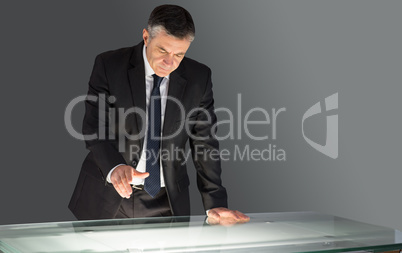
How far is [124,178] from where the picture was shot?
2.55 metres

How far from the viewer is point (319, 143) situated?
528cm

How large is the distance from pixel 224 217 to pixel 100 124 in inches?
29.7

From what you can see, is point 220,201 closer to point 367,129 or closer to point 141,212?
point 141,212

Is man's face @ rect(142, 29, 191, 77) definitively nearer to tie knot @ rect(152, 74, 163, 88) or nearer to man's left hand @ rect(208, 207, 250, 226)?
tie knot @ rect(152, 74, 163, 88)

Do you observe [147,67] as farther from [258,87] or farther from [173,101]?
[258,87]

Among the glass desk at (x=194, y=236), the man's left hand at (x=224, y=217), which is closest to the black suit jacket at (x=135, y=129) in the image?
the man's left hand at (x=224, y=217)

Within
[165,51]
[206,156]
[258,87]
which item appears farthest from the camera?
[258,87]

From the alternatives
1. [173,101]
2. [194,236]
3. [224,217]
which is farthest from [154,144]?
[194,236]

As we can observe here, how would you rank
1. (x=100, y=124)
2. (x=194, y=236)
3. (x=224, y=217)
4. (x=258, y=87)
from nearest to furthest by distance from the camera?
1. (x=194, y=236)
2. (x=224, y=217)
3. (x=100, y=124)
4. (x=258, y=87)

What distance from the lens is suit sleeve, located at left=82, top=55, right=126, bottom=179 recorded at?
282 cm

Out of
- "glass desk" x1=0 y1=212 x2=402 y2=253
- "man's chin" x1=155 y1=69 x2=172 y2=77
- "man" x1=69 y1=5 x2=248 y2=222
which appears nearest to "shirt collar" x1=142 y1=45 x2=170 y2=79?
"man" x1=69 y1=5 x2=248 y2=222

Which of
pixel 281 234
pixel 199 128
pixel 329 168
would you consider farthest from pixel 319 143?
pixel 281 234

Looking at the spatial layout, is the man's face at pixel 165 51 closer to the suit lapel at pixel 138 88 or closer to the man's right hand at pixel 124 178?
the suit lapel at pixel 138 88

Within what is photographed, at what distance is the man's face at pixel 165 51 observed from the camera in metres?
2.78
